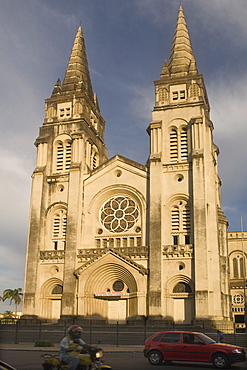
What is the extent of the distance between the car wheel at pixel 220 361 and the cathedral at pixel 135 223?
63.9ft

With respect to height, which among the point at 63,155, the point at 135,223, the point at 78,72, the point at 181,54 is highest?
the point at 181,54

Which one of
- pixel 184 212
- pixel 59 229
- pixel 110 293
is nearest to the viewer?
pixel 110 293

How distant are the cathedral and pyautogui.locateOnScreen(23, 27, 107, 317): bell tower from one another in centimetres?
10

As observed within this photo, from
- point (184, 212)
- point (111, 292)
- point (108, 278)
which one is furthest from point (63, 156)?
point (111, 292)

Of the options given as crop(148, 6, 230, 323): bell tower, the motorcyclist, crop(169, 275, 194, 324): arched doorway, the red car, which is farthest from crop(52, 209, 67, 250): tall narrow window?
the motorcyclist

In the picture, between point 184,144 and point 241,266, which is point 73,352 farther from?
point 241,266

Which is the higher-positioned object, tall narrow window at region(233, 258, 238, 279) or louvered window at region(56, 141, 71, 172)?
louvered window at region(56, 141, 71, 172)

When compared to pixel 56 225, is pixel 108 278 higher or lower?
lower

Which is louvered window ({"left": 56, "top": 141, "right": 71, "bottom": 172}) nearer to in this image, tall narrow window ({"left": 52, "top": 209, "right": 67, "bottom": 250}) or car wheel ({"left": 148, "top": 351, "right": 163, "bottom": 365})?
tall narrow window ({"left": 52, "top": 209, "right": 67, "bottom": 250})

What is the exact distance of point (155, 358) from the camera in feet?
50.2

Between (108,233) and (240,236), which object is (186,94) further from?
Answer: (240,236)

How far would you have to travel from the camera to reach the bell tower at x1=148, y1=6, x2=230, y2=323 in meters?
34.9

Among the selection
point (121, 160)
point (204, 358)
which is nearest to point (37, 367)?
point (204, 358)

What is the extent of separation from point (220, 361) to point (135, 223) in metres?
24.9
